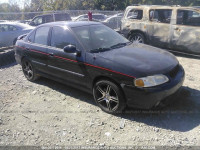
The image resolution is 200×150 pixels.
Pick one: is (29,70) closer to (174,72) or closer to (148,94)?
(148,94)

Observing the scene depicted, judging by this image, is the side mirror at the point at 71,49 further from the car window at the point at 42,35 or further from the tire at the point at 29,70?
the tire at the point at 29,70

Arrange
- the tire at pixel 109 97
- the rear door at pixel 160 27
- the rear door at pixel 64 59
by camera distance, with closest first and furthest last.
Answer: the tire at pixel 109 97, the rear door at pixel 64 59, the rear door at pixel 160 27

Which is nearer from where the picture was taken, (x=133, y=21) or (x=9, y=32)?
(x=133, y=21)

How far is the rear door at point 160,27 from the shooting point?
7.36m

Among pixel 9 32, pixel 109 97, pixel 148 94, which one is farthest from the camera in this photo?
pixel 9 32

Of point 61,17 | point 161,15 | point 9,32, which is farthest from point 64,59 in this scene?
point 61,17

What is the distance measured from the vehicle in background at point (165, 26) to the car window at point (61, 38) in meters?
Result: 4.31

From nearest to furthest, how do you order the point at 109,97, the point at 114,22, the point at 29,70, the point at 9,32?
the point at 109,97 → the point at 29,70 → the point at 9,32 → the point at 114,22

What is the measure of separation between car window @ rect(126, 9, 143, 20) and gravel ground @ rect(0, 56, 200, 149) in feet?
13.4

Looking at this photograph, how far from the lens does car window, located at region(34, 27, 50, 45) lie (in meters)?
4.79

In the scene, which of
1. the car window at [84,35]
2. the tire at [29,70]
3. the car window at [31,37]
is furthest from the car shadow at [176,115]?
the car window at [31,37]

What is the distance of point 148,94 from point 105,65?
2.95 ft

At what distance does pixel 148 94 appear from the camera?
320 centimetres

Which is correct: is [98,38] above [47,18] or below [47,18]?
below
